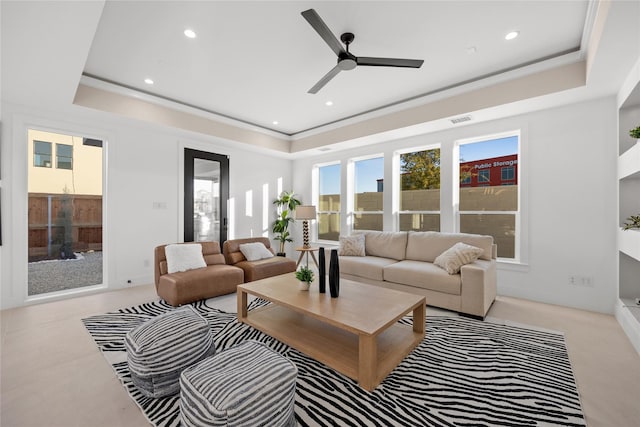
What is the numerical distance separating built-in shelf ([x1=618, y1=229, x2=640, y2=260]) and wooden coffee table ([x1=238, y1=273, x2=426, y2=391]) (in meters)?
1.99

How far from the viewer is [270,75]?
11.6 feet

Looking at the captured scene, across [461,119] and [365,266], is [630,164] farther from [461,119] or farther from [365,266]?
[365,266]

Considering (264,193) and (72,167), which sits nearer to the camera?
(72,167)

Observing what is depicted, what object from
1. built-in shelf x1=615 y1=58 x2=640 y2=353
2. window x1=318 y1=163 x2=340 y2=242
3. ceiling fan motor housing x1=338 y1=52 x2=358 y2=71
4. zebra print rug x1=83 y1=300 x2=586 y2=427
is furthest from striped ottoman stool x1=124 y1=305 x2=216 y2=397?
window x1=318 y1=163 x2=340 y2=242

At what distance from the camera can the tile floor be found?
167 cm

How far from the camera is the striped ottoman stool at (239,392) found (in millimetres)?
1287

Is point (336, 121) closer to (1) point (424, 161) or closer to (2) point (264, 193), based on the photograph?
(1) point (424, 161)

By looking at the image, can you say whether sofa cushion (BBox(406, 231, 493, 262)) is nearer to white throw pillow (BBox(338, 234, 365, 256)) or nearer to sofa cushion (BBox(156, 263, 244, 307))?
white throw pillow (BBox(338, 234, 365, 256))

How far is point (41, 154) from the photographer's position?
4.94 meters

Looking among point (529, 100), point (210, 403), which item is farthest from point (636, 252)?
point (210, 403)

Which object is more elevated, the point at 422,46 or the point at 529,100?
the point at 422,46

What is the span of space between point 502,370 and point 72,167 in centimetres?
764

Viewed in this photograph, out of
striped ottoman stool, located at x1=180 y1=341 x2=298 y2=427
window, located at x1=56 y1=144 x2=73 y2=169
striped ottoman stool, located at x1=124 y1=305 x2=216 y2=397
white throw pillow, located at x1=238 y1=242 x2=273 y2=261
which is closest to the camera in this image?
striped ottoman stool, located at x1=180 y1=341 x2=298 y2=427

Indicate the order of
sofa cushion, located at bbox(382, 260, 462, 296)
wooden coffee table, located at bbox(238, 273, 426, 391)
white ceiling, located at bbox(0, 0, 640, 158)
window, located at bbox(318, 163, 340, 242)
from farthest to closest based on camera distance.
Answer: window, located at bbox(318, 163, 340, 242)
sofa cushion, located at bbox(382, 260, 462, 296)
white ceiling, located at bbox(0, 0, 640, 158)
wooden coffee table, located at bbox(238, 273, 426, 391)
